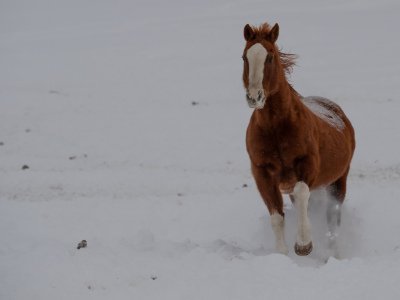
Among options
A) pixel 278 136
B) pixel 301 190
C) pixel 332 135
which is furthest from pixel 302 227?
pixel 332 135

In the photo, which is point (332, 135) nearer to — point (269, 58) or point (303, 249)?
point (303, 249)

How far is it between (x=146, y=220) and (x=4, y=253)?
2.36m

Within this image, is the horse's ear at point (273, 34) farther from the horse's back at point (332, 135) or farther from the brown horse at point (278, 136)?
the horse's back at point (332, 135)

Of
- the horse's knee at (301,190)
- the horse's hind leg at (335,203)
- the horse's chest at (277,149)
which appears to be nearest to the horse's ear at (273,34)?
the horse's chest at (277,149)

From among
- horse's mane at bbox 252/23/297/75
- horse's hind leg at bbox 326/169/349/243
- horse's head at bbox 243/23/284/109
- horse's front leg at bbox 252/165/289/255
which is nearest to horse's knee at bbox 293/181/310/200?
horse's front leg at bbox 252/165/289/255

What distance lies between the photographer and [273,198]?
22.6ft

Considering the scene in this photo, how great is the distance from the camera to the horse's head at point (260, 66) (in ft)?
19.3

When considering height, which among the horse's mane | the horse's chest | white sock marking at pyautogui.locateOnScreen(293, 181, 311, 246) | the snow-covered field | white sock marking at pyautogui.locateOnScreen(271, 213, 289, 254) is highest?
the horse's mane

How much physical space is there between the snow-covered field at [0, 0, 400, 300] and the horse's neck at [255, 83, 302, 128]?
4.94ft

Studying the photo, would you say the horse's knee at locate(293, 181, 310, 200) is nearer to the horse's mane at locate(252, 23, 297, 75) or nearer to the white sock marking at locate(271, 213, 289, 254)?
the white sock marking at locate(271, 213, 289, 254)

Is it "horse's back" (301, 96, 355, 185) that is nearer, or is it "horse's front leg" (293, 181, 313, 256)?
"horse's front leg" (293, 181, 313, 256)

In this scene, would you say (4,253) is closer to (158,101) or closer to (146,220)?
(146,220)

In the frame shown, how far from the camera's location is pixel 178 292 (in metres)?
5.46

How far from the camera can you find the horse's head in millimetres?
5885
